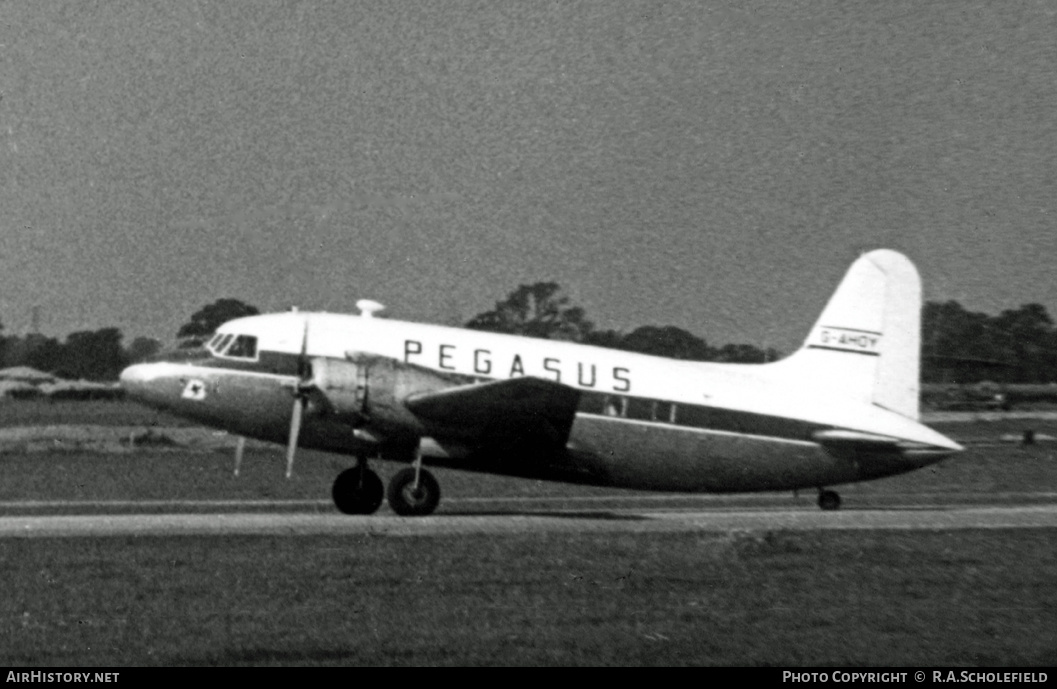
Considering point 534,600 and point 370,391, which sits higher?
point 370,391

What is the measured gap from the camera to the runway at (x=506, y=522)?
66.0 feet

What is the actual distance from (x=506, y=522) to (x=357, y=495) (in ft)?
10.3

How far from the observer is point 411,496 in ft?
76.2

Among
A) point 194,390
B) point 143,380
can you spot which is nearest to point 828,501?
point 194,390

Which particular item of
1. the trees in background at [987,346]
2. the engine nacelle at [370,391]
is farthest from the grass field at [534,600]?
the trees in background at [987,346]

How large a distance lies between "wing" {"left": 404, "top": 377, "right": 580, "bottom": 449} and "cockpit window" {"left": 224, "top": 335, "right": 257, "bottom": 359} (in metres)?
2.80

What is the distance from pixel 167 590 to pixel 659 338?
26.7m

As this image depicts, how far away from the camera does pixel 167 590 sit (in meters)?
15.2

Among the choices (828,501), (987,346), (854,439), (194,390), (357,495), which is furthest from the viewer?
(987,346)

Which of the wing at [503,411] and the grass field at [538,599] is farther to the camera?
the wing at [503,411]

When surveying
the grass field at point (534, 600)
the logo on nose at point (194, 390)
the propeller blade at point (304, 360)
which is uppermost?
the propeller blade at point (304, 360)

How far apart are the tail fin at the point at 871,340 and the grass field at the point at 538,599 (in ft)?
16.0

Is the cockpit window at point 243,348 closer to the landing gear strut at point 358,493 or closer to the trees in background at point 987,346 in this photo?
the landing gear strut at point 358,493

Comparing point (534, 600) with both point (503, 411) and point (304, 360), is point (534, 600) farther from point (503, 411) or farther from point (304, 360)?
point (304, 360)
